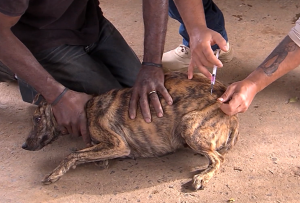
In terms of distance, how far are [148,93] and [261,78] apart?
0.94 metres

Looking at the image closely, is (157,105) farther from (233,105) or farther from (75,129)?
(75,129)

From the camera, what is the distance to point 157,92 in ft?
12.4

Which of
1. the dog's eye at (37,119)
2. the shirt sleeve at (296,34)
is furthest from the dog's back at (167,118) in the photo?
the shirt sleeve at (296,34)

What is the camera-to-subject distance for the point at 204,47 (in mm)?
3523

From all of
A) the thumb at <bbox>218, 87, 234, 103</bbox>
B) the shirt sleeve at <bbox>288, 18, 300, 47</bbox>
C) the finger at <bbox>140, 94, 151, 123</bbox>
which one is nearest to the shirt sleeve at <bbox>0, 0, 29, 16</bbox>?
the finger at <bbox>140, 94, 151, 123</bbox>

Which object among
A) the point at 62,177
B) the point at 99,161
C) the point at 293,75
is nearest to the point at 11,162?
the point at 62,177

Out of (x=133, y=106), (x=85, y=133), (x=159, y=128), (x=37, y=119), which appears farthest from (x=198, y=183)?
(x=37, y=119)

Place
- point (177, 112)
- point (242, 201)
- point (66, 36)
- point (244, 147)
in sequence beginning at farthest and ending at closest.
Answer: point (66, 36) → point (244, 147) → point (177, 112) → point (242, 201)

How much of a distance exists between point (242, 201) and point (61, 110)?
1.67 m

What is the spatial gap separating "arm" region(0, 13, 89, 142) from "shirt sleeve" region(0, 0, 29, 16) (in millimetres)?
127

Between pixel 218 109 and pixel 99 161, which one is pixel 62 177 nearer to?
pixel 99 161

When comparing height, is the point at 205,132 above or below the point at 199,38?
below

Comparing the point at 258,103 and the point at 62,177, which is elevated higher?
the point at 258,103

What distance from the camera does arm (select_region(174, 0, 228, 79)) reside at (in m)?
3.49
